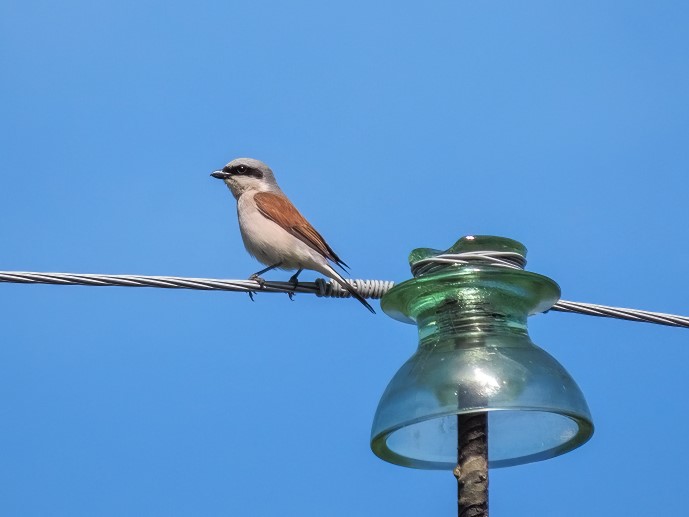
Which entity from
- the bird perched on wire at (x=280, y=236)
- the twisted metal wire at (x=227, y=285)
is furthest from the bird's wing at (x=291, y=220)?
the twisted metal wire at (x=227, y=285)

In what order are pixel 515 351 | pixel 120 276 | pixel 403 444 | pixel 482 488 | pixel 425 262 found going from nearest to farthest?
pixel 482 488 → pixel 515 351 → pixel 403 444 → pixel 425 262 → pixel 120 276

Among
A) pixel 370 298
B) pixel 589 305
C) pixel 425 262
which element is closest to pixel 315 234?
pixel 370 298

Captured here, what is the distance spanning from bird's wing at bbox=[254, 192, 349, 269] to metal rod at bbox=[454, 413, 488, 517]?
4757 millimetres

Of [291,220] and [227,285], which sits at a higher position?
[291,220]

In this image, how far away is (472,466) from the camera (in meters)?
3.07

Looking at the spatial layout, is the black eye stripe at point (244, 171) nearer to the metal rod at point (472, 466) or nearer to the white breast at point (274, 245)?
the white breast at point (274, 245)

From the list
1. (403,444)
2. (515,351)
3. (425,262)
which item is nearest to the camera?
(515,351)

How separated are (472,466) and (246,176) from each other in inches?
264

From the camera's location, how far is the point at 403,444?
348 centimetres

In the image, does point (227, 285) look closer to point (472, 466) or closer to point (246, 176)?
point (472, 466)

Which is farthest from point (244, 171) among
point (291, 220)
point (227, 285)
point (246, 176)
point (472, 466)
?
point (472, 466)

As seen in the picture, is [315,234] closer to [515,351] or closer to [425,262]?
[425,262]

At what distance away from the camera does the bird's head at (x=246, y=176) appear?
30.9 ft

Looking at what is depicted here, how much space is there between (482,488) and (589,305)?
213cm
